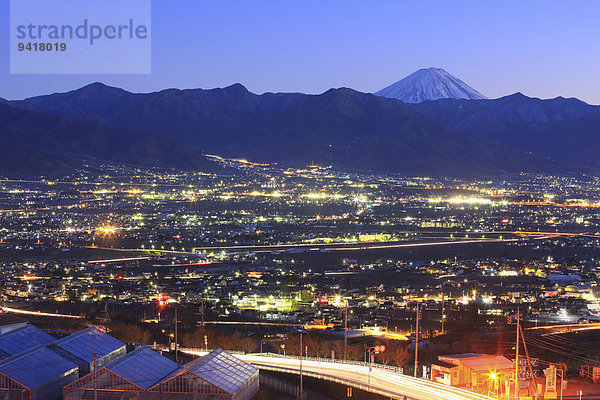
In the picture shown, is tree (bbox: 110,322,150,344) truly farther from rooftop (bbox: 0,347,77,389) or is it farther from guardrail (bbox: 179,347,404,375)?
rooftop (bbox: 0,347,77,389)

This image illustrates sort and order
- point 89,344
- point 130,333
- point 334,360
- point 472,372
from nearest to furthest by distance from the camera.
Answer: point 472,372 < point 89,344 < point 334,360 < point 130,333

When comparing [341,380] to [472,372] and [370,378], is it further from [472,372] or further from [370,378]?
[472,372]

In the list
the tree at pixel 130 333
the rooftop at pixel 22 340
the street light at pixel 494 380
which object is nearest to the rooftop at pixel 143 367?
the rooftop at pixel 22 340

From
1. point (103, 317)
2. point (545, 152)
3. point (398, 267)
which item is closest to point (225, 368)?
point (103, 317)

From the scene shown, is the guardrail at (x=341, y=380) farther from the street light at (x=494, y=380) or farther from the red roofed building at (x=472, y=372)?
the street light at (x=494, y=380)

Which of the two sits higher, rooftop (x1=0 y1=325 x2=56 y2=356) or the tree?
rooftop (x1=0 y1=325 x2=56 y2=356)

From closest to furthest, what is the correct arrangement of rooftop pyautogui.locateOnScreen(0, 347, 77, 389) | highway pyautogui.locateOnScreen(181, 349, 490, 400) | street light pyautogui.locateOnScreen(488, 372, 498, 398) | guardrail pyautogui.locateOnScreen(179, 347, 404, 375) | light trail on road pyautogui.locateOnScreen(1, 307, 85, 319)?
highway pyautogui.locateOnScreen(181, 349, 490, 400), rooftop pyautogui.locateOnScreen(0, 347, 77, 389), street light pyautogui.locateOnScreen(488, 372, 498, 398), guardrail pyautogui.locateOnScreen(179, 347, 404, 375), light trail on road pyautogui.locateOnScreen(1, 307, 85, 319)

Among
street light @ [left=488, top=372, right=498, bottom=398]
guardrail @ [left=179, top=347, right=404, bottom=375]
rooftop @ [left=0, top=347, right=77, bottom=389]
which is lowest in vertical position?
guardrail @ [left=179, top=347, right=404, bottom=375]

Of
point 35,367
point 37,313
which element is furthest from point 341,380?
point 37,313

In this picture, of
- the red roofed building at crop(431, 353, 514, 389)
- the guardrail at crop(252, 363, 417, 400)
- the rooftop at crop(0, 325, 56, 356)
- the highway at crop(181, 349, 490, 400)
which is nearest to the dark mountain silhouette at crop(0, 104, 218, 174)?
the rooftop at crop(0, 325, 56, 356)
